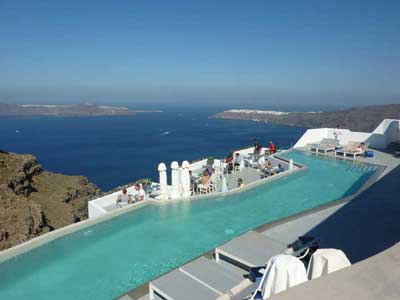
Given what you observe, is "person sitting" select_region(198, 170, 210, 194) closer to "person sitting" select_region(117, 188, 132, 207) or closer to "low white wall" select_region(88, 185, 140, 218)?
"person sitting" select_region(117, 188, 132, 207)

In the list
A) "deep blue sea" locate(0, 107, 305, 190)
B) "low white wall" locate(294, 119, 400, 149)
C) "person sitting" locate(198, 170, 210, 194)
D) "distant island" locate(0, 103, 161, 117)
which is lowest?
"deep blue sea" locate(0, 107, 305, 190)

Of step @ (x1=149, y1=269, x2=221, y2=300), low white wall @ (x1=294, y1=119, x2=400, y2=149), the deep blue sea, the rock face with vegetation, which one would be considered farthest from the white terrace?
the deep blue sea

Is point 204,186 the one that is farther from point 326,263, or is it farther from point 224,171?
point 326,263

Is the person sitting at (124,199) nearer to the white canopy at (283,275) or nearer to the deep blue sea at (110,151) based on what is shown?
the white canopy at (283,275)

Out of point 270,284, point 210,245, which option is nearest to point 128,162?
point 210,245

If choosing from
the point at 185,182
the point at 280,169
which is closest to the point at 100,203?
the point at 185,182
